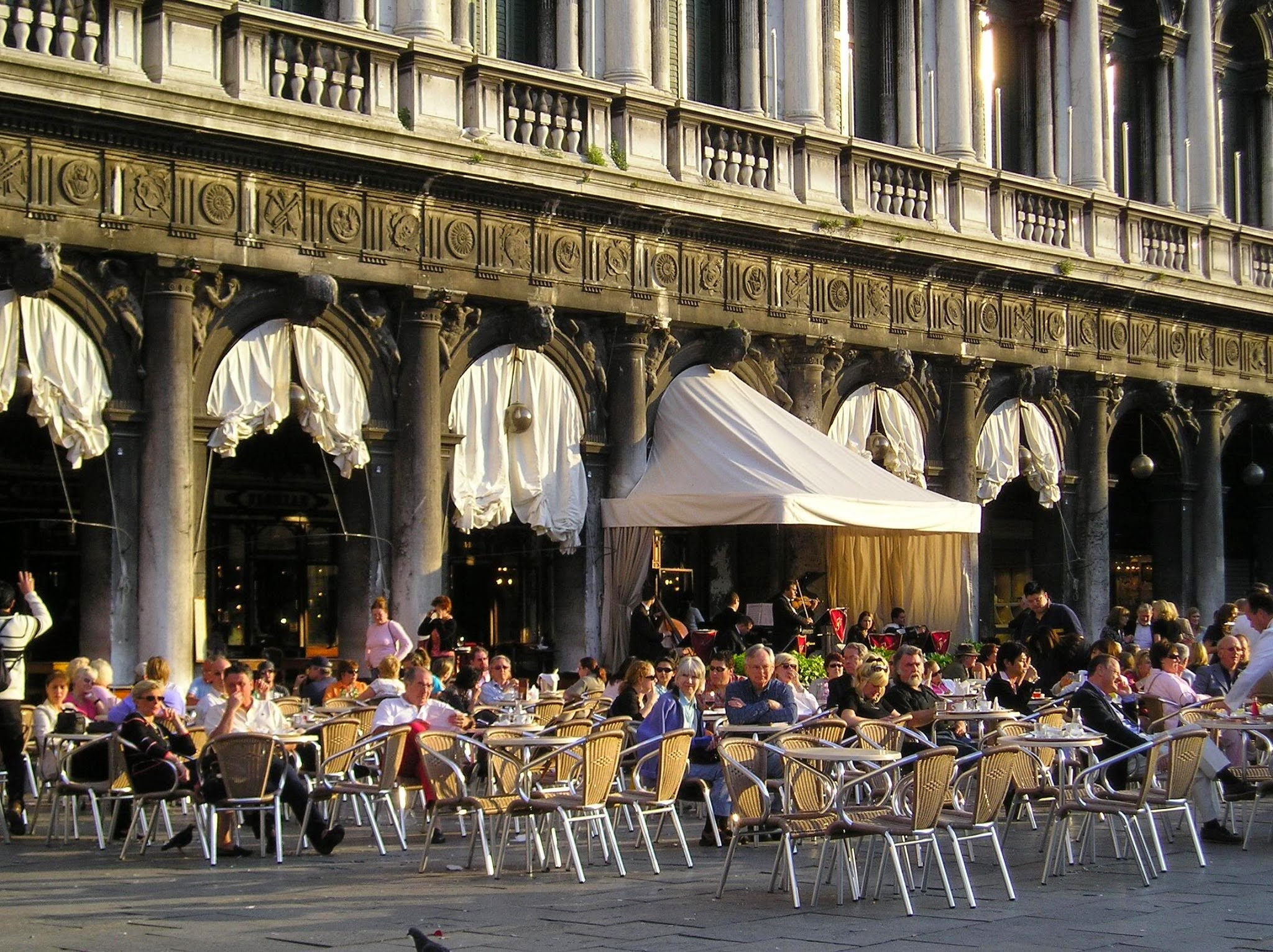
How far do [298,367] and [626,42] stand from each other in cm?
546

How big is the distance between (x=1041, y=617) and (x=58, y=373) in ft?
29.1

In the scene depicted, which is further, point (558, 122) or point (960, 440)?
point (960, 440)

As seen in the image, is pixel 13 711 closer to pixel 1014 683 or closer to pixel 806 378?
pixel 1014 683

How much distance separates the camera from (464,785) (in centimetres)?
1130

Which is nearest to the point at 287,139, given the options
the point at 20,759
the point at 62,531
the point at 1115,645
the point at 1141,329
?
the point at 62,531

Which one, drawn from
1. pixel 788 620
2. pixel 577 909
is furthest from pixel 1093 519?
pixel 577 909

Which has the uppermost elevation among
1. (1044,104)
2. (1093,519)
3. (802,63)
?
(1044,104)

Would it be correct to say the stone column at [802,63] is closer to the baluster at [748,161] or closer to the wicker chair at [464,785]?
the baluster at [748,161]

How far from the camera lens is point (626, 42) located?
20.8 m

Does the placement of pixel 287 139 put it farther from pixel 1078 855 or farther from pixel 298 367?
pixel 1078 855

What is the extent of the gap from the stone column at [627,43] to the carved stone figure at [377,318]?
3.93m

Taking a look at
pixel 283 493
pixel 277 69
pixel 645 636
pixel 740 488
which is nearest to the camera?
pixel 277 69

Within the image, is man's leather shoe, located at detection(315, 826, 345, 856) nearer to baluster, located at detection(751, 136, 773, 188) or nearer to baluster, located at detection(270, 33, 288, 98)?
baluster, located at detection(270, 33, 288, 98)

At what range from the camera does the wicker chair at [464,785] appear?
10977 mm
